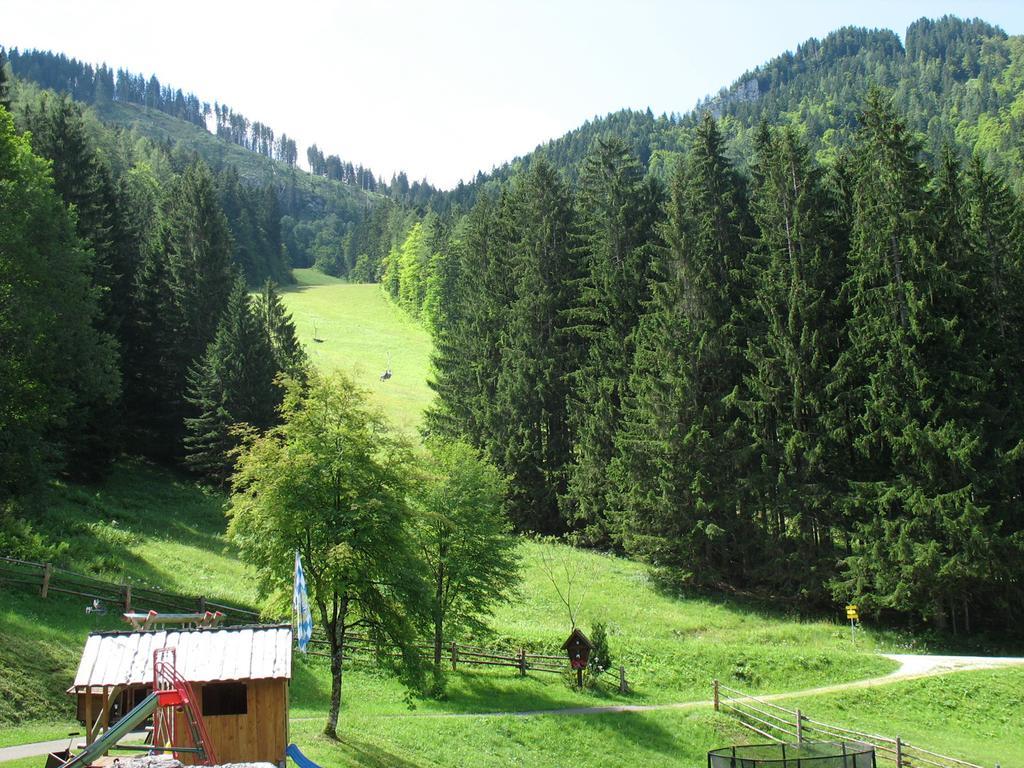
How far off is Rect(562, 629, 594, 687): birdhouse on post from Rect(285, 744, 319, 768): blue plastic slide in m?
13.4

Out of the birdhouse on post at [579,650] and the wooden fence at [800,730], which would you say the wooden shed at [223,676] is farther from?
the wooden fence at [800,730]

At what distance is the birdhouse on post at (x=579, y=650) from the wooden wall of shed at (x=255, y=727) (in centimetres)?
1422

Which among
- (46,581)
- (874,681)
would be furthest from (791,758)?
(46,581)

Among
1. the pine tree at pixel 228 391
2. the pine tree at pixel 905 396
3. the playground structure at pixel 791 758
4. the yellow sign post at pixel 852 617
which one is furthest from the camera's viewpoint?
the pine tree at pixel 228 391

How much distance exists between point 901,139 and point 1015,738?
85.6ft

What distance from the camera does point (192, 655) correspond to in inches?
617

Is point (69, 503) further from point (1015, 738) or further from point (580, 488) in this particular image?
point (1015, 738)

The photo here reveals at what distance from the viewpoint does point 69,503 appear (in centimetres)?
3981

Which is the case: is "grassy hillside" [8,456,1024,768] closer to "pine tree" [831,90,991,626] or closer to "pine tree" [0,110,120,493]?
"pine tree" [831,90,991,626]

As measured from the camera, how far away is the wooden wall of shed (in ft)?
51.9

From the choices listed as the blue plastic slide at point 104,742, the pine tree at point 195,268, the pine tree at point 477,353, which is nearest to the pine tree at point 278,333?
the pine tree at point 195,268

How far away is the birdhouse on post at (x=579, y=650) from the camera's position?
28656mm

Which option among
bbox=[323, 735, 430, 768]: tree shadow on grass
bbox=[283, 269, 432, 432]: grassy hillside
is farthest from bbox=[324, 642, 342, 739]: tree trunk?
bbox=[283, 269, 432, 432]: grassy hillside

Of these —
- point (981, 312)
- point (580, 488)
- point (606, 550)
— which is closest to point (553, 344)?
point (580, 488)
